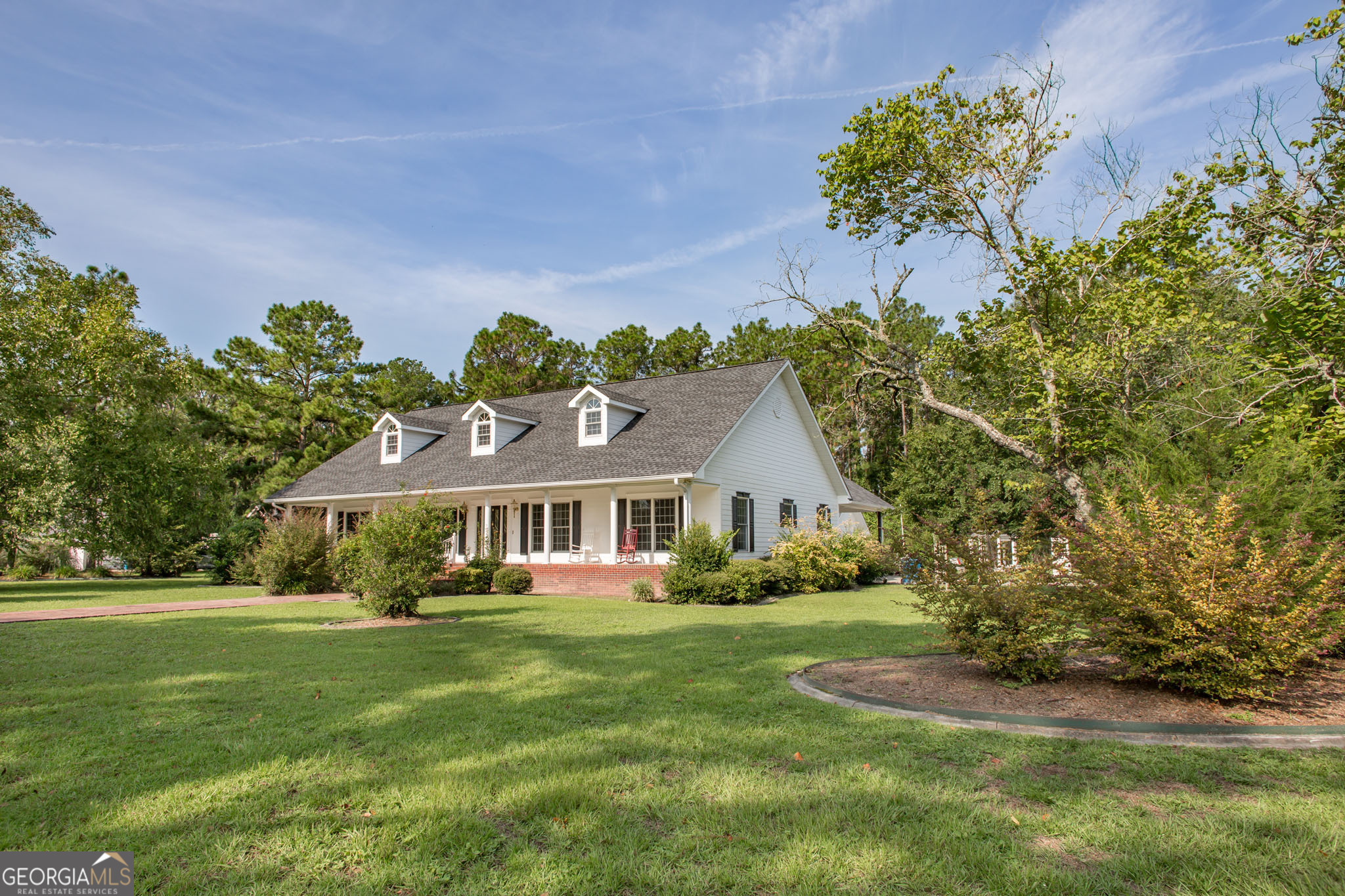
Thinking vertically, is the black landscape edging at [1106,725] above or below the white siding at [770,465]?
below

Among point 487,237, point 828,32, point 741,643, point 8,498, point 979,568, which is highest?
point 828,32

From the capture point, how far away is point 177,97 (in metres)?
12.2

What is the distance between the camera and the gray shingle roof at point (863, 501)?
30.0 metres

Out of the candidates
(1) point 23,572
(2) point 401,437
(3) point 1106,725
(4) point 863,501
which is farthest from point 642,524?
(1) point 23,572

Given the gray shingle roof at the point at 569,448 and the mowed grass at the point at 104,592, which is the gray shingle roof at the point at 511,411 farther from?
the mowed grass at the point at 104,592

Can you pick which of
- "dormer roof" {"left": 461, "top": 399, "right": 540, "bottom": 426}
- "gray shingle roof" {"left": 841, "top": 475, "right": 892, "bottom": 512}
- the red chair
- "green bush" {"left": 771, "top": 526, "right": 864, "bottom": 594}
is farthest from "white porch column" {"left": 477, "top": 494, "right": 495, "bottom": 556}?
"gray shingle roof" {"left": 841, "top": 475, "right": 892, "bottom": 512}

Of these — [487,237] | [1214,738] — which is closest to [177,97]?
[487,237]

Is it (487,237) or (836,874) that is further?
(487,237)

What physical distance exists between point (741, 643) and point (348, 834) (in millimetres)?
6493

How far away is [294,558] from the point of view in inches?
705

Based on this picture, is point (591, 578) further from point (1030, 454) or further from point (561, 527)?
point (1030, 454)

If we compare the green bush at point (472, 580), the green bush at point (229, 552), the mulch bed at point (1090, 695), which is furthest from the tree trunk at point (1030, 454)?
the green bush at point (229, 552)

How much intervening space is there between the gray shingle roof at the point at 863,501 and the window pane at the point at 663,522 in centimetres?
1186

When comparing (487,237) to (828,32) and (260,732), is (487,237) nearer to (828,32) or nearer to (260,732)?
(828,32)
